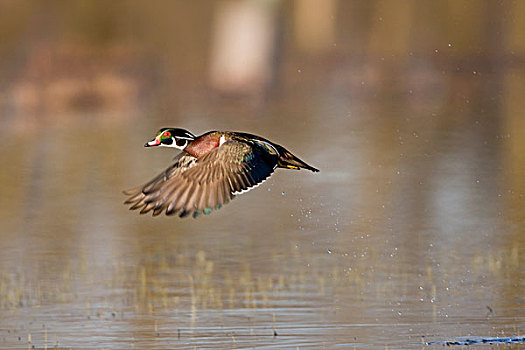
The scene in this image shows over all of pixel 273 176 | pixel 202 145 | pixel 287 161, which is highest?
pixel 273 176

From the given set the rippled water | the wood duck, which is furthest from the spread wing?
the rippled water

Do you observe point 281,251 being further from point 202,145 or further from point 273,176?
point 273,176

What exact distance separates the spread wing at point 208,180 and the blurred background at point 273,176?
928 millimetres

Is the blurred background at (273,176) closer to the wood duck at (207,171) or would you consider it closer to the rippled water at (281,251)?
the rippled water at (281,251)

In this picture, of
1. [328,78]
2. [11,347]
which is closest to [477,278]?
[11,347]

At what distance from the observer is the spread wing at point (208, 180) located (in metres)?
7.80

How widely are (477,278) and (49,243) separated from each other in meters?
3.83

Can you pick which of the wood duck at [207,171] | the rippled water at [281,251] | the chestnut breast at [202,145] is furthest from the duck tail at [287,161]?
the rippled water at [281,251]

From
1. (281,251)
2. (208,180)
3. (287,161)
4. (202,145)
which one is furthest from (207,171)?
(281,251)

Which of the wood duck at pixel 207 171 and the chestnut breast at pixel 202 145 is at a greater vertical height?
the chestnut breast at pixel 202 145

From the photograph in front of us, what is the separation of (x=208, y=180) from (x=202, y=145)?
29 centimetres

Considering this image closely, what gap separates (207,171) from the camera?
7.98 m

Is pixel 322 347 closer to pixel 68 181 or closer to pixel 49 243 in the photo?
pixel 49 243

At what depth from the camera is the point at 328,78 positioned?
2492 centimetres
